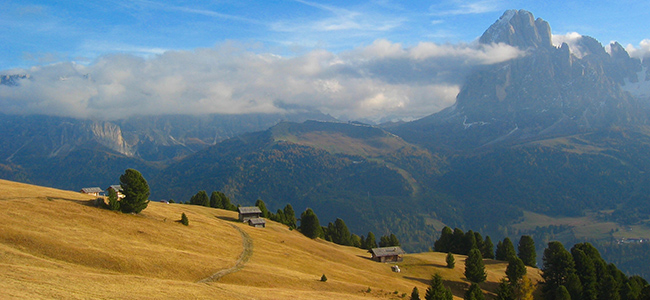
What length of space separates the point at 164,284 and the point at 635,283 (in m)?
112

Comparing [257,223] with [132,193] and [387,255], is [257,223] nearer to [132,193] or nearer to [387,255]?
[387,255]

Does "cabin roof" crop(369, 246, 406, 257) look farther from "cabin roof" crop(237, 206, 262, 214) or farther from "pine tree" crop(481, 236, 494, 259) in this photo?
"pine tree" crop(481, 236, 494, 259)

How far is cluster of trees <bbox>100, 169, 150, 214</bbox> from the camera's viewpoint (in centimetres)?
8644

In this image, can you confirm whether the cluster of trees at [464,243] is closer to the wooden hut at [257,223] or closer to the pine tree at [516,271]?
the pine tree at [516,271]

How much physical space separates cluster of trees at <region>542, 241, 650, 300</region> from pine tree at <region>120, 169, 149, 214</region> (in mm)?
94688

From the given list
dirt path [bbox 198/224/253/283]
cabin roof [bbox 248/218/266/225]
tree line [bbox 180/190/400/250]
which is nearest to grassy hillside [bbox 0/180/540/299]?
dirt path [bbox 198/224/253/283]

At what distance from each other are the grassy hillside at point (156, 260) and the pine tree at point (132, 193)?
2197 millimetres

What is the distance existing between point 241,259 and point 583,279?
273ft

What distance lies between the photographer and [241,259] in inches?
3002

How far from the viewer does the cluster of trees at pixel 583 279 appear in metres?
95.2

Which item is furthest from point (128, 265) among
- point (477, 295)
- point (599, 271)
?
point (599, 271)

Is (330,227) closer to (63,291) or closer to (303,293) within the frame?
(303,293)

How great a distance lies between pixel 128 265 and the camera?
191 feet

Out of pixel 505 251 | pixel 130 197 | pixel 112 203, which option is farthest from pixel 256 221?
pixel 505 251
